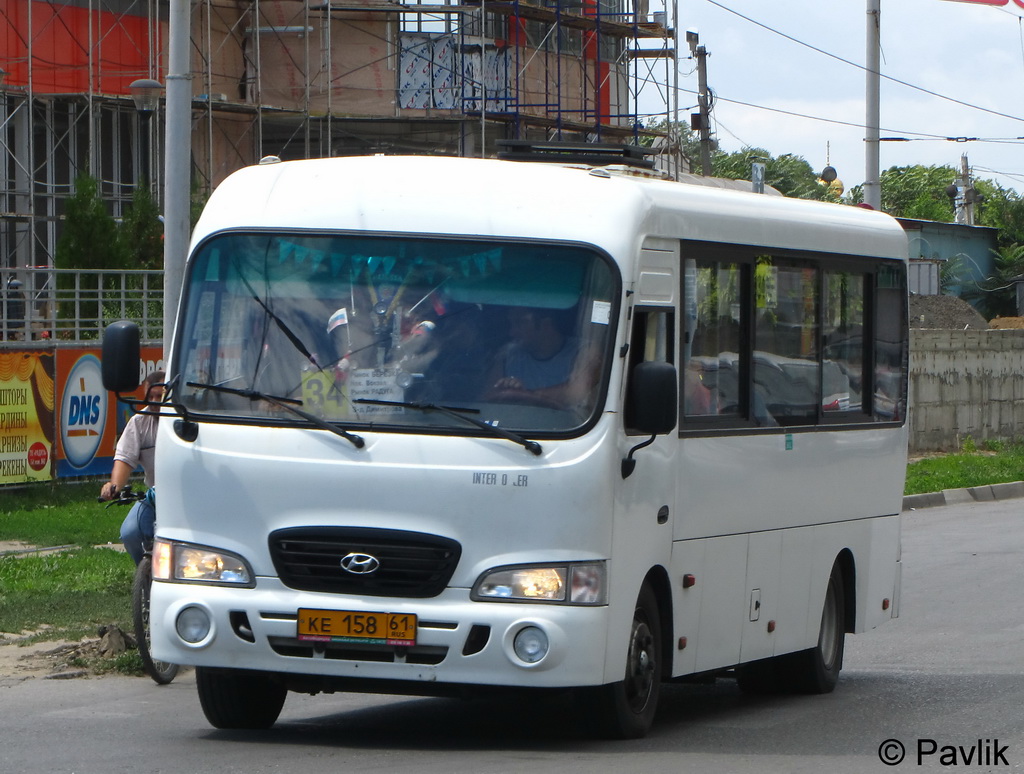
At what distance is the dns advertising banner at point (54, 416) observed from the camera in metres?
18.9

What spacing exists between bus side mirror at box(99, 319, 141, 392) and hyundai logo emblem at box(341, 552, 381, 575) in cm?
118

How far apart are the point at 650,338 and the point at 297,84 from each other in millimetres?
30010

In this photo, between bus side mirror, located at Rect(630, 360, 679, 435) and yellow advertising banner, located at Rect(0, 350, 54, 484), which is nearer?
bus side mirror, located at Rect(630, 360, 679, 435)

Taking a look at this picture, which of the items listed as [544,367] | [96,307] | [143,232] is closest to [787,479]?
[544,367]

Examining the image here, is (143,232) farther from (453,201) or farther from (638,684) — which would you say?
(638,684)

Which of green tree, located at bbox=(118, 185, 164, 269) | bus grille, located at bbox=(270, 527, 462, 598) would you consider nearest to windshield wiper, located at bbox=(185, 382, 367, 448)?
bus grille, located at bbox=(270, 527, 462, 598)

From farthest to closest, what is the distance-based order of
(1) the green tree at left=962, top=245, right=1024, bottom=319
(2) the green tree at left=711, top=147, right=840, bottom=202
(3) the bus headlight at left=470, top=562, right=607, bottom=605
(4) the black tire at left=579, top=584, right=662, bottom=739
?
1. (2) the green tree at left=711, top=147, right=840, bottom=202
2. (1) the green tree at left=962, top=245, right=1024, bottom=319
3. (4) the black tire at left=579, top=584, right=662, bottom=739
4. (3) the bus headlight at left=470, top=562, right=607, bottom=605

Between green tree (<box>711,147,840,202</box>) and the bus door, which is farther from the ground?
green tree (<box>711,147,840,202</box>)

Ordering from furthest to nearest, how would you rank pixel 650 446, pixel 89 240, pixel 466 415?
pixel 89 240 < pixel 650 446 < pixel 466 415

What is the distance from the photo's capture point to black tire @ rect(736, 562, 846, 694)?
31.6 feet

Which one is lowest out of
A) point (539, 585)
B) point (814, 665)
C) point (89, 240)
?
point (814, 665)

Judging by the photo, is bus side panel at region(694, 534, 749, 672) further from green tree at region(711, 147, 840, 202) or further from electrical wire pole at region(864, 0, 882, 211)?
green tree at region(711, 147, 840, 202)

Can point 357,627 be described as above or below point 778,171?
below

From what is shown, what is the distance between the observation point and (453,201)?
7.31m
